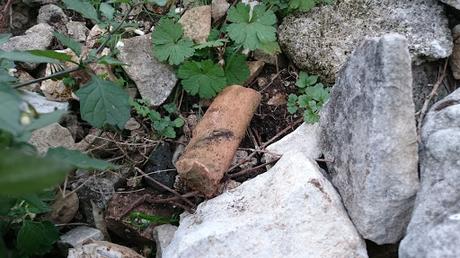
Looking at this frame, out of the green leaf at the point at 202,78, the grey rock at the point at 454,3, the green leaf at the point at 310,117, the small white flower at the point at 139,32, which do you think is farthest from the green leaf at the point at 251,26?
the grey rock at the point at 454,3

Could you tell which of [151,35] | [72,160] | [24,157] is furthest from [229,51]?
[24,157]

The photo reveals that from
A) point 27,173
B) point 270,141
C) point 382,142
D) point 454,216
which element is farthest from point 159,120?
point 27,173

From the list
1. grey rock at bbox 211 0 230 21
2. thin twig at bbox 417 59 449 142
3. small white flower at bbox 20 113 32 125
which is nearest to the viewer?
small white flower at bbox 20 113 32 125

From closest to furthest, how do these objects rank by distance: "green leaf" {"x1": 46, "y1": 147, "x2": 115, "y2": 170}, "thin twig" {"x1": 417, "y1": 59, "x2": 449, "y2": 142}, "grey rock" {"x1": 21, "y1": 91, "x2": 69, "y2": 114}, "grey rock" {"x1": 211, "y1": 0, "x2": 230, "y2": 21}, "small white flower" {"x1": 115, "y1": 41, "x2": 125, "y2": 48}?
1. "green leaf" {"x1": 46, "y1": 147, "x2": 115, "y2": 170}
2. "grey rock" {"x1": 21, "y1": 91, "x2": 69, "y2": 114}
3. "thin twig" {"x1": 417, "y1": 59, "x2": 449, "y2": 142}
4. "small white flower" {"x1": 115, "y1": 41, "x2": 125, "y2": 48}
5. "grey rock" {"x1": 211, "y1": 0, "x2": 230, "y2": 21}

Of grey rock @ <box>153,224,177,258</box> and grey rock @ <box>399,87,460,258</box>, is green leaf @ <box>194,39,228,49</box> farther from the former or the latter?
grey rock @ <box>399,87,460,258</box>

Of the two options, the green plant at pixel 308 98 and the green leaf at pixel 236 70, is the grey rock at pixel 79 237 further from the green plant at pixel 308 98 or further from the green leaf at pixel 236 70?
the green plant at pixel 308 98

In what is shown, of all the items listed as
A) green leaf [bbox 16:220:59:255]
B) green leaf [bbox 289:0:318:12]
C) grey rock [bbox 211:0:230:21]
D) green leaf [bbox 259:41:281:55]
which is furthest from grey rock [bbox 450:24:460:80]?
green leaf [bbox 16:220:59:255]

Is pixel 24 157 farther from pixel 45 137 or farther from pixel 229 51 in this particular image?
pixel 229 51

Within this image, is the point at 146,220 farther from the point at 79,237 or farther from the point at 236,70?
the point at 236,70
